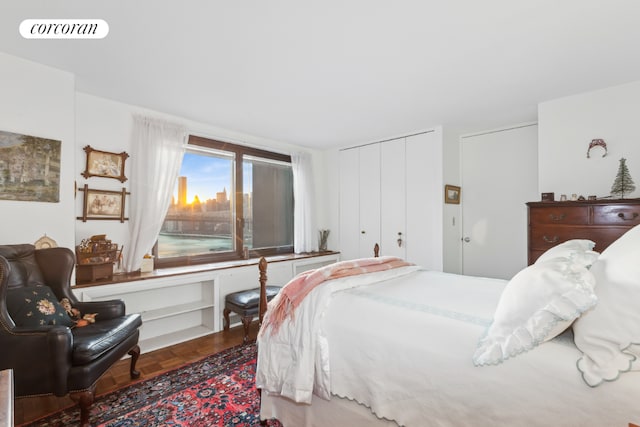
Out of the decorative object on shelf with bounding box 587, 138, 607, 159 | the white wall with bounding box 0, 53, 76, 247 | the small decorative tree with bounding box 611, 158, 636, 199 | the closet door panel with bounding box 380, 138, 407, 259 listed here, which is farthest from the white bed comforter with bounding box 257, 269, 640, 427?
the closet door panel with bounding box 380, 138, 407, 259

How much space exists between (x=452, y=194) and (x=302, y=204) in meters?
2.26

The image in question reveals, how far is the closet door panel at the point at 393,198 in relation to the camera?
14.6 feet

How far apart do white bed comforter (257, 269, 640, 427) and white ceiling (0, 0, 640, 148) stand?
1.71 m

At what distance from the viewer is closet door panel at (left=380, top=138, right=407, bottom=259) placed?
14.6 ft

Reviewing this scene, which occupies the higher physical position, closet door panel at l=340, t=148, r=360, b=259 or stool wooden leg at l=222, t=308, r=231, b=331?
closet door panel at l=340, t=148, r=360, b=259

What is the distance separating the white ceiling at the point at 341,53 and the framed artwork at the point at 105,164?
1.92 ft

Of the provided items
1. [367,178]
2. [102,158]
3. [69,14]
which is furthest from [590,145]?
[102,158]

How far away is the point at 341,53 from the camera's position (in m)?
2.30

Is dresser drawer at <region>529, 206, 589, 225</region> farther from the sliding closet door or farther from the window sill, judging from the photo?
the window sill

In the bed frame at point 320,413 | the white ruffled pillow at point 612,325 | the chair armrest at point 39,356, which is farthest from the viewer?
the chair armrest at point 39,356

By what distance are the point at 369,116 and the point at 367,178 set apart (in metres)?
1.34

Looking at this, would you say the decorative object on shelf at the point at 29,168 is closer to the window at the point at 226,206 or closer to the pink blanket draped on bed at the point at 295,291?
the window at the point at 226,206

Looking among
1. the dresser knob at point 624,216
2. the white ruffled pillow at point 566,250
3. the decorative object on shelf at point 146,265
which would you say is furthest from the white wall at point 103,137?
the dresser knob at point 624,216

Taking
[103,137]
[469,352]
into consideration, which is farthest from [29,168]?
[469,352]
